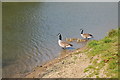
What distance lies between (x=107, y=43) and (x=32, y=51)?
5.30 m

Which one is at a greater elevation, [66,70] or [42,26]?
[42,26]

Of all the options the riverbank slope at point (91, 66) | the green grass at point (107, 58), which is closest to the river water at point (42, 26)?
the riverbank slope at point (91, 66)

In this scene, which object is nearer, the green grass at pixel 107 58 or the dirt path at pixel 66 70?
the green grass at pixel 107 58

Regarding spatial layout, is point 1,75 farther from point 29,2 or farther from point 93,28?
point 29,2

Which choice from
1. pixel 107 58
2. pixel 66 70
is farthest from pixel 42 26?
pixel 107 58

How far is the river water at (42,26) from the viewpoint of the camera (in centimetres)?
1428

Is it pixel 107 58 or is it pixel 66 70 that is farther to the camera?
pixel 66 70

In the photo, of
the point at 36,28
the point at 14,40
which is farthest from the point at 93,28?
the point at 14,40

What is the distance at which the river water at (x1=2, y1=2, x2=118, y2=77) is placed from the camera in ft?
46.8

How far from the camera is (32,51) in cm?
1538

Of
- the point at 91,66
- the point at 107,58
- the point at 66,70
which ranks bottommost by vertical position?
the point at 66,70

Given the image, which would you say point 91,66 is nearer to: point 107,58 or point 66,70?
point 107,58

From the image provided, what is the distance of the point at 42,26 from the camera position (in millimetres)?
20719

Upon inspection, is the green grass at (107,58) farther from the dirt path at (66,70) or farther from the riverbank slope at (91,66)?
the dirt path at (66,70)
